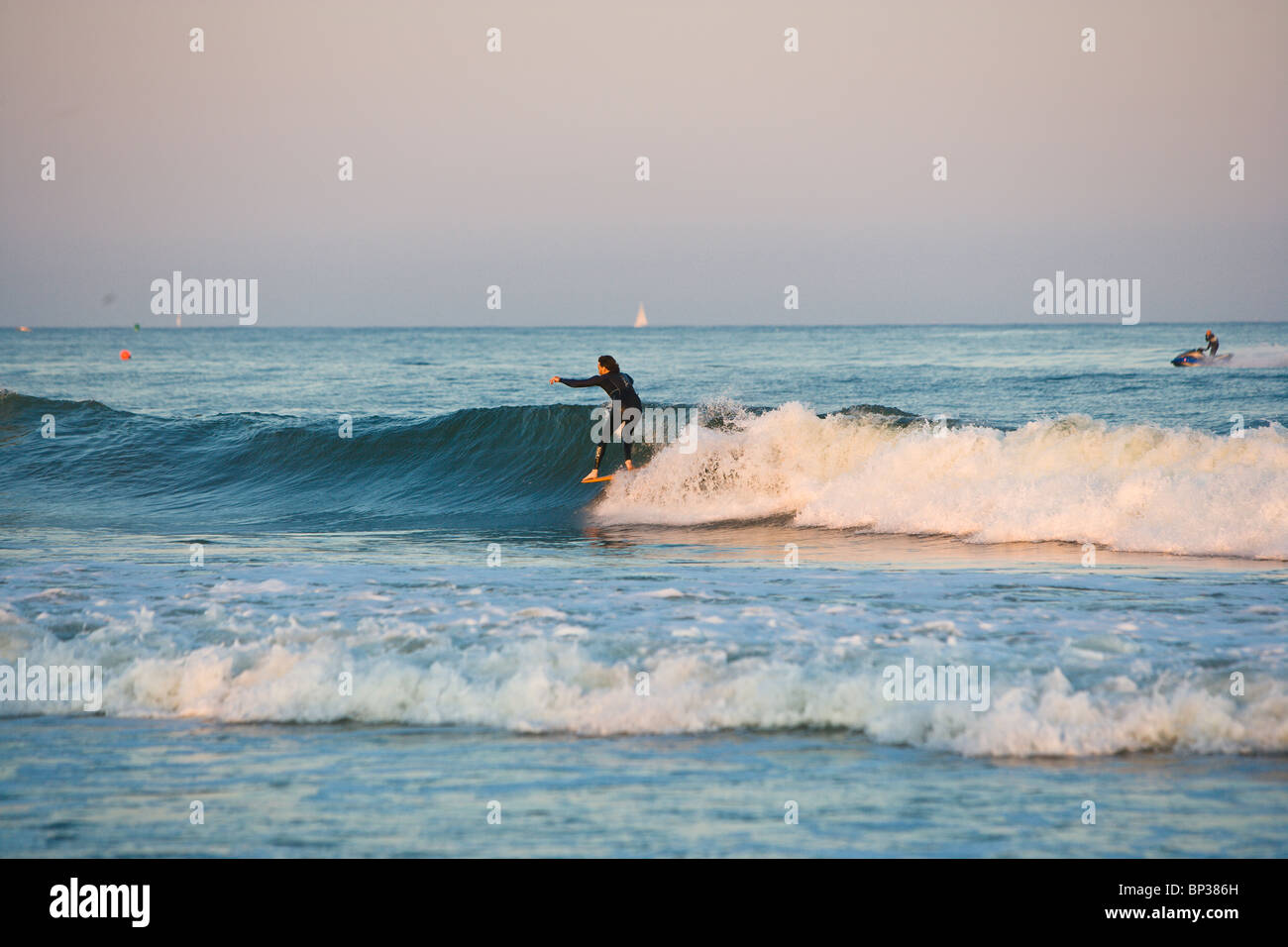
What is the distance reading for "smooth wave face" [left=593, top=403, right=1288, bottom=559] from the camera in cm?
1276

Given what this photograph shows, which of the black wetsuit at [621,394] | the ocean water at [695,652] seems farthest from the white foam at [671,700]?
the black wetsuit at [621,394]

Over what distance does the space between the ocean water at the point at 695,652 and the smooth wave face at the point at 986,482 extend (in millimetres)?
53

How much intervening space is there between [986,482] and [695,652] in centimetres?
886

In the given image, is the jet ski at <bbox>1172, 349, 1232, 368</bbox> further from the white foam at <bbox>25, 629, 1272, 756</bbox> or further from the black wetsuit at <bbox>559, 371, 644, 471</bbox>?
the white foam at <bbox>25, 629, 1272, 756</bbox>

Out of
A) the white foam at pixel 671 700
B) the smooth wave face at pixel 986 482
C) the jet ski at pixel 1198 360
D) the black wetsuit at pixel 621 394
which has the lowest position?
the white foam at pixel 671 700

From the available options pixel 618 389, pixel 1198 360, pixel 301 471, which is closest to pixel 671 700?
pixel 618 389

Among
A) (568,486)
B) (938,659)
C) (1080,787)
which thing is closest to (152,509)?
(568,486)

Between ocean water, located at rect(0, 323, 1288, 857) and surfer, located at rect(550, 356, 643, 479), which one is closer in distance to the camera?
ocean water, located at rect(0, 323, 1288, 857)

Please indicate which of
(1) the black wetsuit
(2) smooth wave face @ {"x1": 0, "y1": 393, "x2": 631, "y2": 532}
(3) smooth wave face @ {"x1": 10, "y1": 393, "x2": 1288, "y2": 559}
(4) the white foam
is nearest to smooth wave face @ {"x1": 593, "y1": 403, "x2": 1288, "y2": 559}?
(3) smooth wave face @ {"x1": 10, "y1": 393, "x2": 1288, "y2": 559}

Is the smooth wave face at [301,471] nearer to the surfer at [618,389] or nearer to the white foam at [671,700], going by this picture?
the surfer at [618,389]

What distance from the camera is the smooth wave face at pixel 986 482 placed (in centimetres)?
1276

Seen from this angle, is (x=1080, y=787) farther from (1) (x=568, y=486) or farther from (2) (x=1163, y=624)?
(1) (x=568, y=486)

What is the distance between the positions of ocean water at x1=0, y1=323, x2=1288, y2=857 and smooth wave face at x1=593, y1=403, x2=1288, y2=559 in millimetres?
53

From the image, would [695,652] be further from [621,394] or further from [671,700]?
[621,394]
